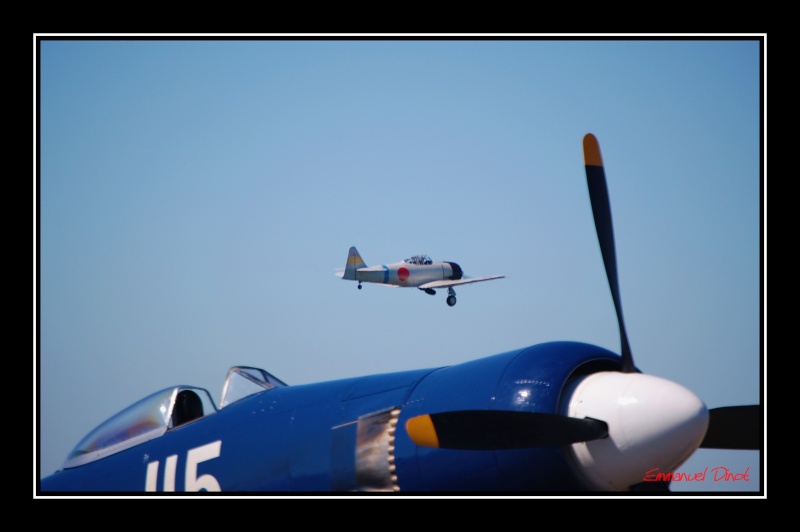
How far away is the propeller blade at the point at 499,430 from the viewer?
5691 mm

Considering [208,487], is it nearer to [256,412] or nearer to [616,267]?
[256,412]

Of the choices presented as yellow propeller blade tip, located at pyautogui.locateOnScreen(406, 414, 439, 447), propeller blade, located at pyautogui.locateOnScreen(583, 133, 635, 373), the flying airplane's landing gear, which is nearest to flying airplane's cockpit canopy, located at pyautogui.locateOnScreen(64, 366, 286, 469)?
yellow propeller blade tip, located at pyautogui.locateOnScreen(406, 414, 439, 447)

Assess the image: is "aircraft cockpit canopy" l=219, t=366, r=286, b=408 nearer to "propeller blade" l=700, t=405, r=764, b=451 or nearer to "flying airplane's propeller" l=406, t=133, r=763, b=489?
"flying airplane's propeller" l=406, t=133, r=763, b=489

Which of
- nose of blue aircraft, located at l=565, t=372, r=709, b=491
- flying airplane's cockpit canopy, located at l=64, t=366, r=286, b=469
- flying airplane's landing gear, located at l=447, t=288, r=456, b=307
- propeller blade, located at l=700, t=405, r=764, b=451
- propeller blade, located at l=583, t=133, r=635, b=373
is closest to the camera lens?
nose of blue aircraft, located at l=565, t=372, r=709, b=491

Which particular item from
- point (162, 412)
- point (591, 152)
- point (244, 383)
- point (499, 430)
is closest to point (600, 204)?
point (591, 152)

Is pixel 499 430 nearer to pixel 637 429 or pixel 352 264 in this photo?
pixel 637 429

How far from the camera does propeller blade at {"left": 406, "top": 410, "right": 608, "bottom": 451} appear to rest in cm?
569

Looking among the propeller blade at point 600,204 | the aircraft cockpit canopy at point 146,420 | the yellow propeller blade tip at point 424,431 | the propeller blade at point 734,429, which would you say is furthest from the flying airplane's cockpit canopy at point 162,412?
the propeller blade at point 734,429

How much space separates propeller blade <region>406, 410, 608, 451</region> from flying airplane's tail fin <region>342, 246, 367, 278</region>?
34316 millimetres

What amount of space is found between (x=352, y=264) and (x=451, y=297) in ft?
14.2

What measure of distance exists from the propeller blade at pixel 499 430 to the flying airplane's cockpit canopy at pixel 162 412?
2431 millimetres

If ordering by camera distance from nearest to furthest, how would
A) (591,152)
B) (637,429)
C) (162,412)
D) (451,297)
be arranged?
(637,429), (591,152), (162,412), (451,297)

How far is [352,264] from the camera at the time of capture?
132 feet
